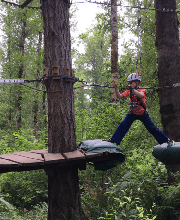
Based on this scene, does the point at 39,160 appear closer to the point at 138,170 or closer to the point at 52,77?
the point at 52,77

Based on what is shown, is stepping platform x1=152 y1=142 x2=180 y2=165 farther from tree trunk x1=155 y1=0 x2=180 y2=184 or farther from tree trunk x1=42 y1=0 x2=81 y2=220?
tree trunk x1=42 y1=0 x2=81 y2=220

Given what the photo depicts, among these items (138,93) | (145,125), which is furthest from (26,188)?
(138,93)

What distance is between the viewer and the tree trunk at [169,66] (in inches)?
204

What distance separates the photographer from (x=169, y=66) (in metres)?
5.29

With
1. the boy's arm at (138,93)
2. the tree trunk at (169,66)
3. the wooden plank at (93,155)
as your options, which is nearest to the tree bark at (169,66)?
the tree trunk at (169,66)

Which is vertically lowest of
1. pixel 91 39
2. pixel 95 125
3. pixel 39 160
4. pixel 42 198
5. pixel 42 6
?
pixel 42 198

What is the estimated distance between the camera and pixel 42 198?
20.7 feet

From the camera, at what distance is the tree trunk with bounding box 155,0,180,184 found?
17.0ft

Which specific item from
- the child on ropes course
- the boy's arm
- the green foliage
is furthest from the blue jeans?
the green foliage

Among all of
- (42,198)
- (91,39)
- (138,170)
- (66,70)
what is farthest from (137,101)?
(91,39)

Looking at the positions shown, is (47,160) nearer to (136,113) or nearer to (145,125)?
(136,113)

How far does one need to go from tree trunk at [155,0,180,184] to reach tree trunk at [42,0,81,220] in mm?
2486

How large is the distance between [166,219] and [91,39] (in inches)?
1435

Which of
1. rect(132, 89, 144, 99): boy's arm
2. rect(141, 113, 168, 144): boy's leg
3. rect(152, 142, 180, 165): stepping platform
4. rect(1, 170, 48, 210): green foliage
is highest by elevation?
rect(132, 89, 144, 99): boy's arm
